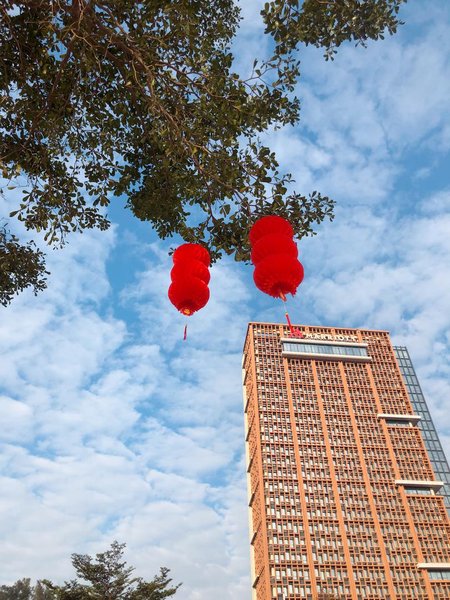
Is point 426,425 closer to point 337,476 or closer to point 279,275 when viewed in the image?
point 337,476

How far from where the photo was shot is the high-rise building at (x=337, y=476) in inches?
1876

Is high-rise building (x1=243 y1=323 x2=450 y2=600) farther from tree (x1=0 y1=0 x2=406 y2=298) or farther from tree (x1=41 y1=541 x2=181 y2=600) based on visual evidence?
tree (x1=0 y1=0 x2=406 y2=298)

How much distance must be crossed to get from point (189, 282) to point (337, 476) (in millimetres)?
54582

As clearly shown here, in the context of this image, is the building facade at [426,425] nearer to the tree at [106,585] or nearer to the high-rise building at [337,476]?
the high-rise building at [337,476]

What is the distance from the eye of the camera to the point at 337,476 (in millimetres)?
53531

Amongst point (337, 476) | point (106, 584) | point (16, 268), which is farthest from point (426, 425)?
point (16, 268)

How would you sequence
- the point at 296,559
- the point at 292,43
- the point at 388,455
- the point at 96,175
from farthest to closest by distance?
the point at 388,455, the point at 296,559, the point at 96,175, the point at 292,43

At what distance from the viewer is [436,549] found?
166 feet

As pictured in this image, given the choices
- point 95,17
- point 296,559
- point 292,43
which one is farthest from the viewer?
point 296,559

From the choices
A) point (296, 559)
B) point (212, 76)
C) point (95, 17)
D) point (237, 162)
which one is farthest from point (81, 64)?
point (296, 559)

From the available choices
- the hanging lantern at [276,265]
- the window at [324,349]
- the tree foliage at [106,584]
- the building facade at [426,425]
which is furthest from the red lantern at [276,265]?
the building facade at [426,425]

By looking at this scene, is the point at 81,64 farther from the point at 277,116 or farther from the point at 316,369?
the point at 316,369

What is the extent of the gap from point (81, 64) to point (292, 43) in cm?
240

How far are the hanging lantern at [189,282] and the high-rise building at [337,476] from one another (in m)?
49.3
